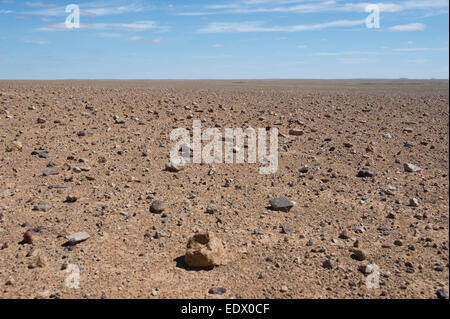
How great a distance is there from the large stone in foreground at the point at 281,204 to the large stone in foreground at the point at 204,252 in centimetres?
124

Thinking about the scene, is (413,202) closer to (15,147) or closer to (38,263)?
(38,263)

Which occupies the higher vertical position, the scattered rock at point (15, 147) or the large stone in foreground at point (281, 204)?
the scattered rock at point (15, 147)

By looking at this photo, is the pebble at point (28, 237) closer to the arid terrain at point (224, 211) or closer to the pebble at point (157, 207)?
the arid terrain at point (224, 211)

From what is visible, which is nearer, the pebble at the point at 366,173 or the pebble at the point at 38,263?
the pebble at the point at 38,263

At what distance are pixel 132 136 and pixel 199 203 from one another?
2804 millimetres

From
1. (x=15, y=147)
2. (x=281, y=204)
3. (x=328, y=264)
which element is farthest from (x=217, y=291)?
(x=15, y=147)

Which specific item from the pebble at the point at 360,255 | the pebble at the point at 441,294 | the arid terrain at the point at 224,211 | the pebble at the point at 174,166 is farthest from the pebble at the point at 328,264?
the pebble at the point at 174,166

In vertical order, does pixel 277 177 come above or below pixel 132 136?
below

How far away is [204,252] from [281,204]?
1491 mm

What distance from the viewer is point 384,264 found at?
404 cm

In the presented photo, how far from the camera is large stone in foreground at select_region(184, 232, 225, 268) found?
13.1ft
